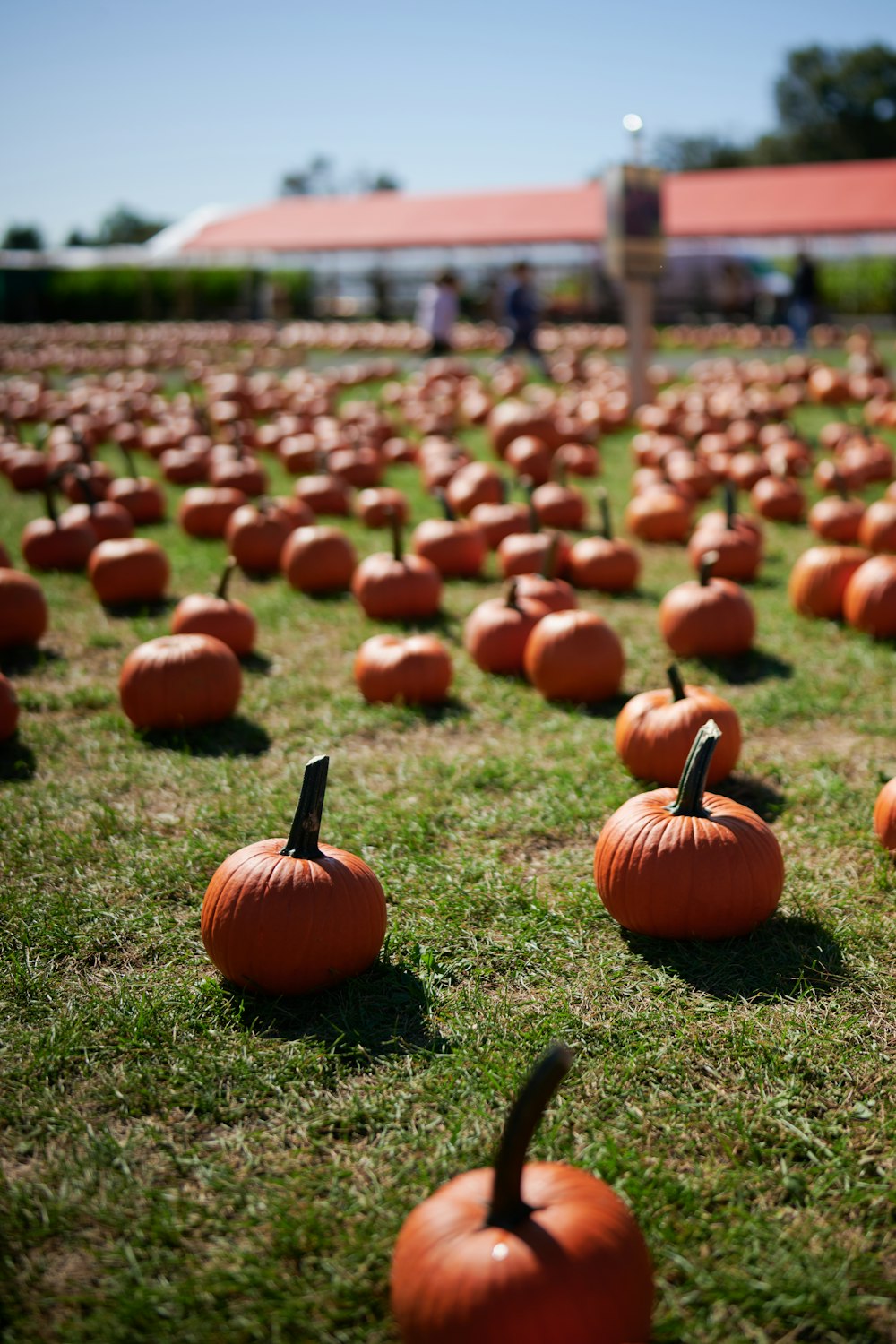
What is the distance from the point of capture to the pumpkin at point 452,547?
7840 mm

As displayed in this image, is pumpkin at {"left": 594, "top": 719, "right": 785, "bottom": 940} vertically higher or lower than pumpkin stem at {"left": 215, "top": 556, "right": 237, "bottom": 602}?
lower

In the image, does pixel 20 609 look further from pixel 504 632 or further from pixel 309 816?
pixel 309 816

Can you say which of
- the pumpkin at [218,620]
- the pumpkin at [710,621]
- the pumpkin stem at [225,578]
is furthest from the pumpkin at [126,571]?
the pumpkin at [710,621]

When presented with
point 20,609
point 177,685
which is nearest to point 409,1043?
point 177,685

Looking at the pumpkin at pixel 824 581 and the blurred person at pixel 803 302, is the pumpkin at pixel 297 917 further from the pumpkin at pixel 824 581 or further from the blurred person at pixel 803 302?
the blurred person at pixel 803 302

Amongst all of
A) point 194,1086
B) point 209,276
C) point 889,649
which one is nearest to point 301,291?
point 209,276

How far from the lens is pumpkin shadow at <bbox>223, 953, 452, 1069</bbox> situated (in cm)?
304

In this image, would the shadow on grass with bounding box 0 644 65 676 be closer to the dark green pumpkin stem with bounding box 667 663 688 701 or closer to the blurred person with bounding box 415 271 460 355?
the dark green pumpkin stem with bounding box 667 663 688 701

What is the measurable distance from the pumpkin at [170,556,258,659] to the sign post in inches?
406

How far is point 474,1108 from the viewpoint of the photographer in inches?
109

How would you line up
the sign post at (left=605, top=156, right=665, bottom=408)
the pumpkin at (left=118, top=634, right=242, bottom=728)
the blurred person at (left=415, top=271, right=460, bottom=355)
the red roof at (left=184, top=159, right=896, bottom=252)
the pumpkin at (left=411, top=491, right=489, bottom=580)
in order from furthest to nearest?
1. the red roof at (left=184, top=159, right=896, bottom=252)
2. the blurred person at (left=415, top=271, right=460, bottom=355)
3. the sign post at (left=605, top=156, right=665, bottom=408)
4. the pumpkin at (left=411, top=491, right=489, bottom=580)
5. the pumpkin at (left=118, top=634, right=242, bottom=728)

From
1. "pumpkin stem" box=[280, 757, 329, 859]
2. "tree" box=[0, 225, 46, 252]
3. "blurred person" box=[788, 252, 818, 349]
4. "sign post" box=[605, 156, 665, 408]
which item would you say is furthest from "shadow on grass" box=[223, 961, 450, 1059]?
"tree" box=[0, 225, 46, 252]

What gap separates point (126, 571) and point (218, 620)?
A: 1.45 metres

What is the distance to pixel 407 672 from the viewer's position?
556cm
